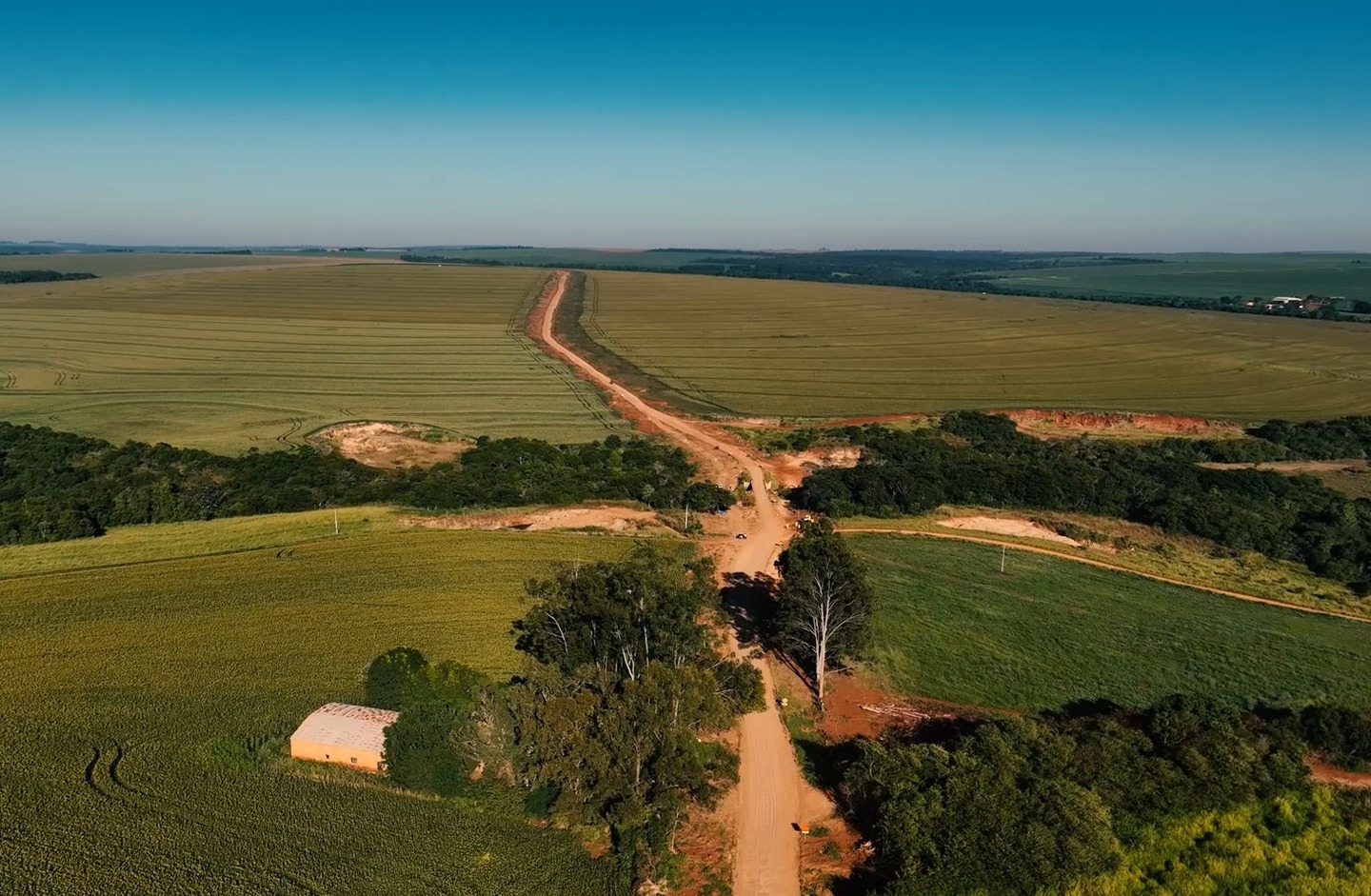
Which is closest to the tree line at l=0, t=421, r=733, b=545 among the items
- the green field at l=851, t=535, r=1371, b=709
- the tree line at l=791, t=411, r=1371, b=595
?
the tree line at l=791, t=411, r=1371, b=595

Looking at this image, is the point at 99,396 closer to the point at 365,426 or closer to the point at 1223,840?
the point at 365,426

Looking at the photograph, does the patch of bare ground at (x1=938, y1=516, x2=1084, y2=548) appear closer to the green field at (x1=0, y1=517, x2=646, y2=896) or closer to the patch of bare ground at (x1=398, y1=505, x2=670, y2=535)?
the patch of bare ground at (x1=398, y1=505, x2=670, y2=535)

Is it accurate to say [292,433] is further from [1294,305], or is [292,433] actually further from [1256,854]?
[1294,305]

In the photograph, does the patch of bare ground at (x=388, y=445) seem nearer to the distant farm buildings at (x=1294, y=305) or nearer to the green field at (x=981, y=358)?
the green field at (x=981, y=358)

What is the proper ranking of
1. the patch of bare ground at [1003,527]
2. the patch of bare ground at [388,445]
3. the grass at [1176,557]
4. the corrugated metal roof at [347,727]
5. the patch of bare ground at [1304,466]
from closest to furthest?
1. the corrugated metal roof at [347,727]
2. the grass at [1176,557]
3. the patch of bare ground at [1003,527]
4. the patch of bare ground at [388,445]
5. the patch of bare ground at [1304,466]

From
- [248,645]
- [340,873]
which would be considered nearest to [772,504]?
[248,645]

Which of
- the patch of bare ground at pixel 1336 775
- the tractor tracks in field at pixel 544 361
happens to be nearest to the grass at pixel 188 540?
the tractor tracks in field at pixel 544 361
